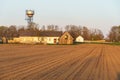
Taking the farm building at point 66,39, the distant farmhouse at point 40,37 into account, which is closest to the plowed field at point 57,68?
the farm building at point 66,39

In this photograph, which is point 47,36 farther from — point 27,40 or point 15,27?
point 15,27

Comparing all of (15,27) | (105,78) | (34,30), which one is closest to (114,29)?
(15,27)

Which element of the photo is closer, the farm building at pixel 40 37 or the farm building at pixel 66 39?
the farm building at pixel 66 39

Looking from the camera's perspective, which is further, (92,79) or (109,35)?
(109,35)

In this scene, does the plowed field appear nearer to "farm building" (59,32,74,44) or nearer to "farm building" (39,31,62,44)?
"farm building" (59,32,74,44)

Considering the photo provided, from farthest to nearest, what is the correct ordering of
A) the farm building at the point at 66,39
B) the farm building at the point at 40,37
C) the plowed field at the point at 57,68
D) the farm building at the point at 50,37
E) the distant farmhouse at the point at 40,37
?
1. the farm building at the point at 40,37
2. the farm building at the point at 50,37
3. the distant farmhouse at the point at 40,37
4. the farm building at the point at 66,39
5. the plowed field at the point at 57,68

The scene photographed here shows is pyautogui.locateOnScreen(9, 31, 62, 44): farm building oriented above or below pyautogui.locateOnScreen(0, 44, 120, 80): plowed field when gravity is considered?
above

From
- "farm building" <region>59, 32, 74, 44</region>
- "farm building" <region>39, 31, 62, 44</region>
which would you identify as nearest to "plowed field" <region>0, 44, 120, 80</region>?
"farm building" <region>59, 32, 74, 44</region>

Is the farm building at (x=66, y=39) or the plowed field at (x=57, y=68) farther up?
the farm building at (x=66, y=39)

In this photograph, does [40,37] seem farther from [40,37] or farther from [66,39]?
[66,39]

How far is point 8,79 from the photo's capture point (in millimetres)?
13125

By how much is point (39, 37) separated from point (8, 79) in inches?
3981

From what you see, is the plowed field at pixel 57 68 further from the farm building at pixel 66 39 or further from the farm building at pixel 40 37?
the farm building at pixel 40 37

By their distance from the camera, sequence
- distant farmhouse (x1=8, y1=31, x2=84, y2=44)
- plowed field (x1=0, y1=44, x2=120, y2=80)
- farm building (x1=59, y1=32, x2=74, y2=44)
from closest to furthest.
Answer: plowed field (x1=0, y1=44, x2=120, y2=80) → farm building (x1=59, y1=32, x2=74, y2=44) → distant farmhouse (x1=8, y1=31, x2=84, y2=44)
